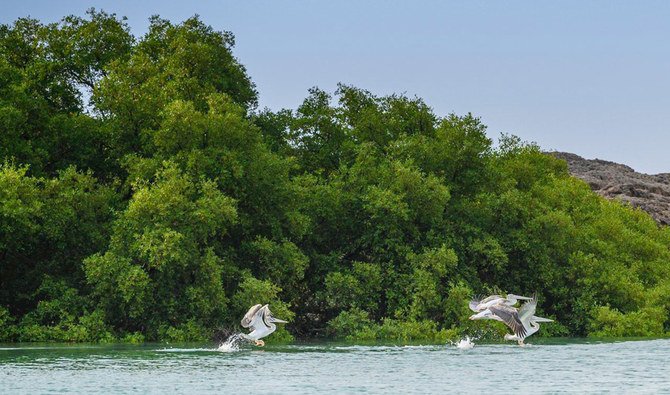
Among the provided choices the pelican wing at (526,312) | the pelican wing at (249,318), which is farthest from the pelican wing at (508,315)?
the pelican wing at (249,318)

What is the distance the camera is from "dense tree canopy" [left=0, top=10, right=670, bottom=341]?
58.4 meters

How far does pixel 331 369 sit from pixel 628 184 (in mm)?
113876

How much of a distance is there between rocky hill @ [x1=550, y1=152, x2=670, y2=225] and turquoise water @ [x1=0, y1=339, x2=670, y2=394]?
90036 mm

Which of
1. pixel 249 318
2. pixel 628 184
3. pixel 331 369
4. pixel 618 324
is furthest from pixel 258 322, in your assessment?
pixel 628 184

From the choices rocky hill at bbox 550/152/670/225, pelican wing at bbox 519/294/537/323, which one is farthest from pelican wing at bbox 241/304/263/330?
rocky hill at bbox 550/152/670/225

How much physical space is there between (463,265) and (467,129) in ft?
30.9

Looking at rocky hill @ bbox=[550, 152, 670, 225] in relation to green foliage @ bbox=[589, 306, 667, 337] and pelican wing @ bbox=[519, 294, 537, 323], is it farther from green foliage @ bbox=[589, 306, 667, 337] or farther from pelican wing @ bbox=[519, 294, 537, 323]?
pelican wing @ bbox=[519, 294, 537, 323]

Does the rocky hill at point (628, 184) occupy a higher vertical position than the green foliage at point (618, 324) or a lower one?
higher

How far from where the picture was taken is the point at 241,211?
65.9 metres

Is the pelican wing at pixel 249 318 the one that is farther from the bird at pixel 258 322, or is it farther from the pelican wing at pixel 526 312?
the pelican wing at pixel 526 312

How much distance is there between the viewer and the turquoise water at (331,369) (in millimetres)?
33969

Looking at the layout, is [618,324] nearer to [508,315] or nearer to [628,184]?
[508,315]

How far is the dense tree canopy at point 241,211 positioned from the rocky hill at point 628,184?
59140 millimetres

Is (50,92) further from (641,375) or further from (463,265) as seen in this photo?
(641,375)
